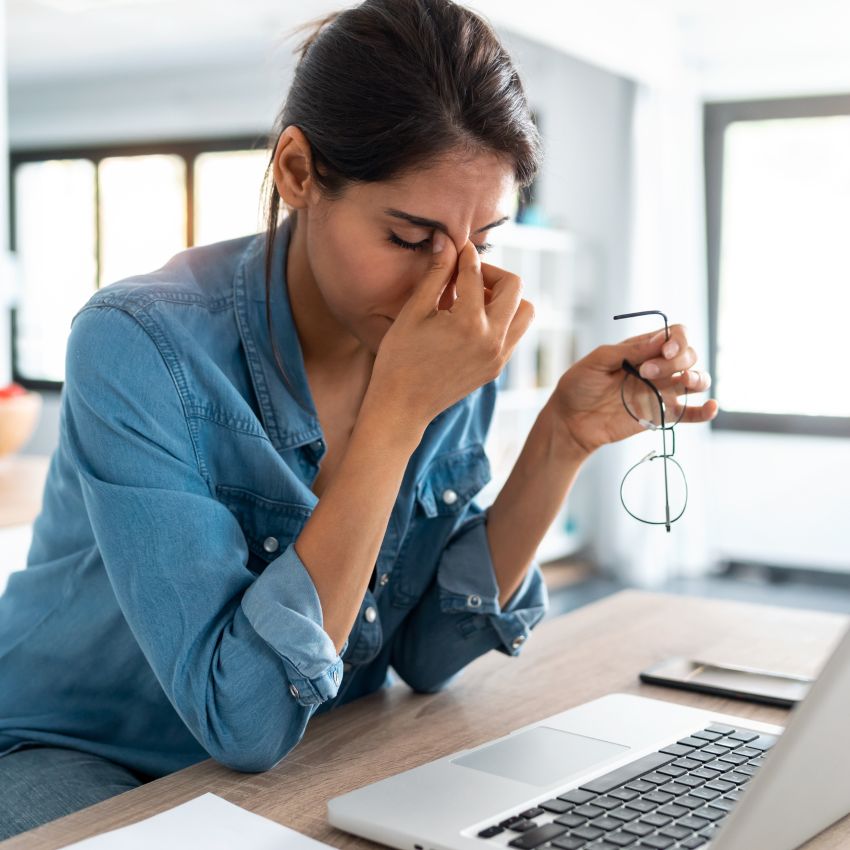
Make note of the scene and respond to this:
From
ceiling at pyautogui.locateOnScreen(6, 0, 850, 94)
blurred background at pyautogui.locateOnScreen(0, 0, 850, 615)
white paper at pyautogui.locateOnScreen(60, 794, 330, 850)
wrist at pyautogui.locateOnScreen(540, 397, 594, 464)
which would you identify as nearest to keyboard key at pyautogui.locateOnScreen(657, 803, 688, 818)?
white paper at pyautogui.locateOnScreen(60, 794, 330, 850)

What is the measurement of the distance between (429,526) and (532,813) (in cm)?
49

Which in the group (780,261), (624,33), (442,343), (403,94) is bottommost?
(442,343)

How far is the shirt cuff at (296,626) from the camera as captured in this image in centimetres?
87

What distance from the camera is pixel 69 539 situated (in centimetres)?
109

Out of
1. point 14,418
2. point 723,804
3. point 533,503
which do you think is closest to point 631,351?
point 533,503

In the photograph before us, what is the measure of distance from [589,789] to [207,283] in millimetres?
599

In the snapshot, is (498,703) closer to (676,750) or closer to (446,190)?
(676,750)

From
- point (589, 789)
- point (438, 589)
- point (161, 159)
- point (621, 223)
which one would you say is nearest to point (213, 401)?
point (438, 589)

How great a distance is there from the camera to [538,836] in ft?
2.28

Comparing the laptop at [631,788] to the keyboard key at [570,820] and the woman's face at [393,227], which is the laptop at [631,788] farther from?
the woman's face at [393,227]

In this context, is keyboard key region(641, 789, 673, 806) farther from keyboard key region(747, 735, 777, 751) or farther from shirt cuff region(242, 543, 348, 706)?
shirt cuff region(242, 543, 348, 706)

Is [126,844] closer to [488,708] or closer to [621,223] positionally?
[488,708]

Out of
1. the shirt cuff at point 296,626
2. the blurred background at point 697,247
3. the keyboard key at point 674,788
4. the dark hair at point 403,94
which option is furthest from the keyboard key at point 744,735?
the blurred background at point 697,247

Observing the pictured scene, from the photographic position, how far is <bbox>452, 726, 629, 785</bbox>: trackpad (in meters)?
0.83
